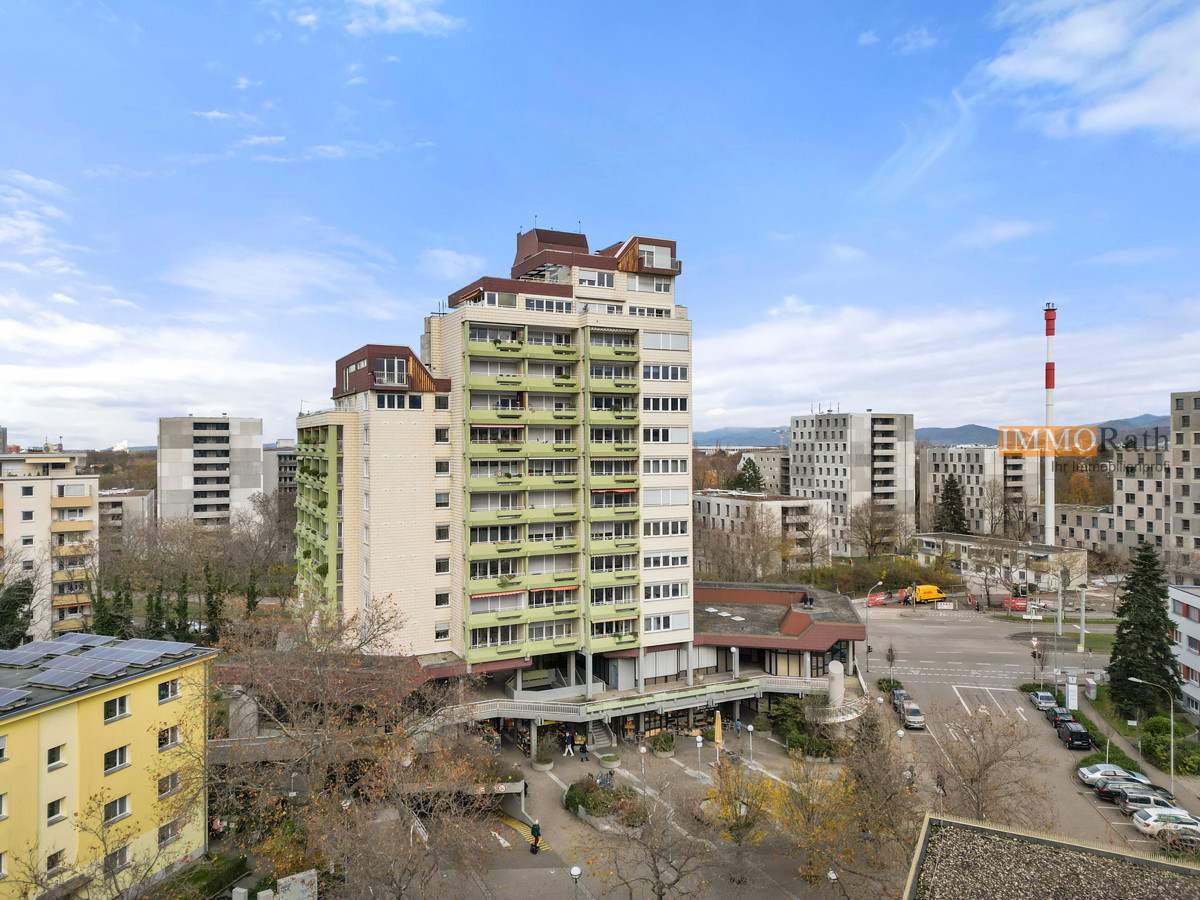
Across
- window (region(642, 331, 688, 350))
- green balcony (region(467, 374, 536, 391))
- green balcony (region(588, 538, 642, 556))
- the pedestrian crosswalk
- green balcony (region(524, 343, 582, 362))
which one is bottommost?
the pedestrian crosswalk

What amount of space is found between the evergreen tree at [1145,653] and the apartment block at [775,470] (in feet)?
267

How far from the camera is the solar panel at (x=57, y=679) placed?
25.9m

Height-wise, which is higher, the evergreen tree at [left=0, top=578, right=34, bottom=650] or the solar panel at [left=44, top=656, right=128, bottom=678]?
the solar panel at [left=44, top=656, right=128, bottom=678]

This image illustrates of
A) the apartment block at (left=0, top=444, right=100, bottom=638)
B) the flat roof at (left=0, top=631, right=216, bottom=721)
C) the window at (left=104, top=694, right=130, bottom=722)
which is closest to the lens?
the flat roof at (left=0, top=631, right=216, bottom=721)

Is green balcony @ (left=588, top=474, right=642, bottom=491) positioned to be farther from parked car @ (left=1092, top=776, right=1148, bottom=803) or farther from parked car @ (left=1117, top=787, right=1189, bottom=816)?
parked car @ (left=1117, top=787, right=1189, bottom=816)

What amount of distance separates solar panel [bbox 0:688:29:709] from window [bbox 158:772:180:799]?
7.26m

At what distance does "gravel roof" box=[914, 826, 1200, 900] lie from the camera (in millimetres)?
18094

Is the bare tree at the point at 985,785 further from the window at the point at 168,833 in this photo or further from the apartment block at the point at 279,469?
the apartment block at the point at 279,469

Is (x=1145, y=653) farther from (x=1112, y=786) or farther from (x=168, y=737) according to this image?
(x=168, y=737)

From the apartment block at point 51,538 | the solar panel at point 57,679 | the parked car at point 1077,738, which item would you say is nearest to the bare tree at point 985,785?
the parked car at point 1077,738

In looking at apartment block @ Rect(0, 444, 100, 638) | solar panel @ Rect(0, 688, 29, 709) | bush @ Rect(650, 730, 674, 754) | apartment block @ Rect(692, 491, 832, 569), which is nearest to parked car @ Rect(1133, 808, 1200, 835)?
bush @ Rect(650, 730, 674, 754)

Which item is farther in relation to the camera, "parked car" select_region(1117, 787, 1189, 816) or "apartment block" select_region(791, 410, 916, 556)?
"apartment block" select_region(791, 410, 916, 556)

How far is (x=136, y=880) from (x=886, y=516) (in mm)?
93440

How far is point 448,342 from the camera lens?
45.8 meters
